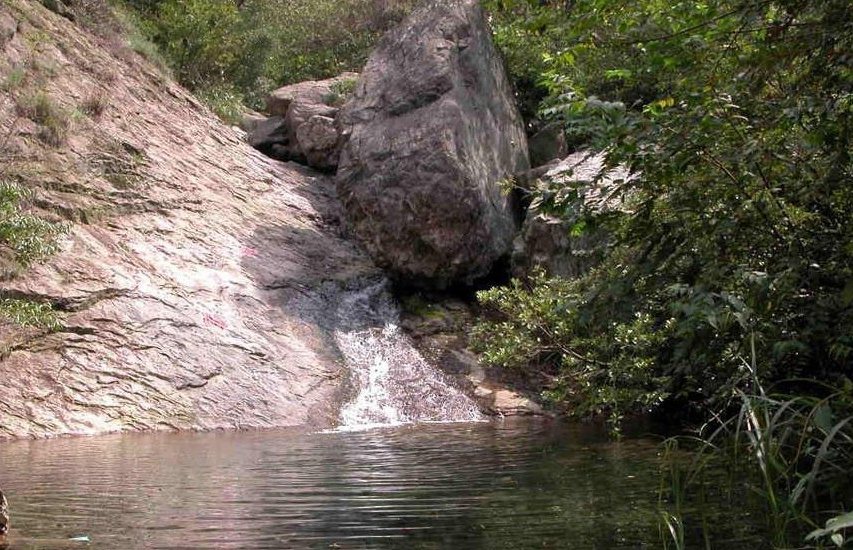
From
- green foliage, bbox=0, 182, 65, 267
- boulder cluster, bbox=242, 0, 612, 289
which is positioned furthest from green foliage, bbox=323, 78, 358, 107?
green foliage, bbox=0, 182, 65, 267

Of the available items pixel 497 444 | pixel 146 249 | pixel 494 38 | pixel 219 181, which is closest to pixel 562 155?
pixel 494 38

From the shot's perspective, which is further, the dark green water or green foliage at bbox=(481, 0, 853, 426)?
the dark green water

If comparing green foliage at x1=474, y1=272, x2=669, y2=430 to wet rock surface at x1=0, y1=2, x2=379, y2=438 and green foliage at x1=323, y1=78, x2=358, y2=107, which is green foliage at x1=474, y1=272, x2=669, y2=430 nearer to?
wet rock surface at x1=0, y1=2, x2=379, y2=438

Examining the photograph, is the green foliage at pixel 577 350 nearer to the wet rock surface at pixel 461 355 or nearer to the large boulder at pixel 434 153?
the wet rock surface at pixel 461 355

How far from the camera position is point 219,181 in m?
22.3

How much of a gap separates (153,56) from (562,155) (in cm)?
1110

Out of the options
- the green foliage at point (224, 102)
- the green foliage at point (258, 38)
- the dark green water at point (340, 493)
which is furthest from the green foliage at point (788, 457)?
the green foliage at point (258, 38)

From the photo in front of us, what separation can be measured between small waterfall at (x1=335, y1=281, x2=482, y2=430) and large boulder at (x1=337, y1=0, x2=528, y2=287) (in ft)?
3.68

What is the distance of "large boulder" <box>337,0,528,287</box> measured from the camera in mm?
20000

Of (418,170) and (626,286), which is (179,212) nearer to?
(418,170)

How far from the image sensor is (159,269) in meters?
17.7

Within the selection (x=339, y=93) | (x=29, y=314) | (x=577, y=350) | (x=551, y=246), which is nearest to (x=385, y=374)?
(x=577, y=350)

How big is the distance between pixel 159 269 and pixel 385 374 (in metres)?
4.53

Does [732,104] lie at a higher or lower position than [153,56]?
higher
